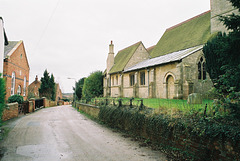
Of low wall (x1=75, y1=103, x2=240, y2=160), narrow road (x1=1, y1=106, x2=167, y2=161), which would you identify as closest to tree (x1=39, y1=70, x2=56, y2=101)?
narrow road (x1=1, y1=106, x2=167, y2=161)

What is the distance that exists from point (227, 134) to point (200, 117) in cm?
116

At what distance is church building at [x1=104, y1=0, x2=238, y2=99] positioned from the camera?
743 inches

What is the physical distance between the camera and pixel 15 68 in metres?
25.3

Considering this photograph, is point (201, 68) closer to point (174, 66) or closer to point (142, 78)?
point (174, 66)

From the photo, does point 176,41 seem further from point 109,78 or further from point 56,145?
point 56,145

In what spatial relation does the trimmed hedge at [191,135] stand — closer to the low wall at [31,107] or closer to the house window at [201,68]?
the house window at [201,68]

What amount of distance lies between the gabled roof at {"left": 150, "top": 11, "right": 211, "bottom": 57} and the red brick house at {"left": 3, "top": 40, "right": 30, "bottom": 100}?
21027 millimetres

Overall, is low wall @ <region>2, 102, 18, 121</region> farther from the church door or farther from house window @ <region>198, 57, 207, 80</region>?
house window @ <region>198, 57, 207, 80</region>

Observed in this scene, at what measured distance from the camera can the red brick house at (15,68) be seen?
74.0 feet

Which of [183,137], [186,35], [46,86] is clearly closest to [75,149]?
[183,137]

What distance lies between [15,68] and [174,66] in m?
21.6

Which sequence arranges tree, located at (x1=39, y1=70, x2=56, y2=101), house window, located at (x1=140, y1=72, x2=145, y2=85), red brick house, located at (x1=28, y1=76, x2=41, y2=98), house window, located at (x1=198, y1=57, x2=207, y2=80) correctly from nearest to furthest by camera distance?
house window, located at (x1=198, y1=57, x2=207, y2=80)
house window, located at (x1=140, y1=72, x2=145, y2=85)
red brick house, located at (x1=28, y1=76, x2=41, y2=98)
tree, located at (x1=39, y1=70, x2=56, y2=101)

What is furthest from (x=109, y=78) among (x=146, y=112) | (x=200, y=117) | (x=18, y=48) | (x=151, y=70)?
(x=200, y=117)

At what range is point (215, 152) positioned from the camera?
4180 millimetres
